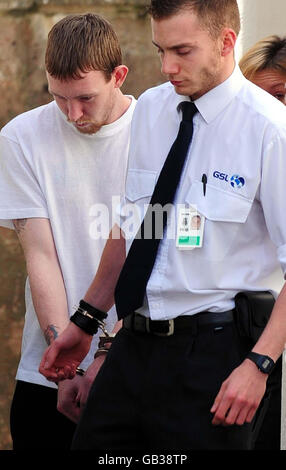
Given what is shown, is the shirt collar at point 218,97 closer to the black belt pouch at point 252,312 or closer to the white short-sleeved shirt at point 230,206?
the white short-sleeved shirt at point 230,206

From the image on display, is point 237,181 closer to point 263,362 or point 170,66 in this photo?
point 170,66

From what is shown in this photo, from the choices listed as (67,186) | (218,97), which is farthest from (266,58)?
(218,97)

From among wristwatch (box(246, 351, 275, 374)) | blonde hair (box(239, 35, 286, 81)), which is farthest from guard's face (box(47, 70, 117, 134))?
wristwatch (box(246, 351, 275, 374))

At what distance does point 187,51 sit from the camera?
3207 mm

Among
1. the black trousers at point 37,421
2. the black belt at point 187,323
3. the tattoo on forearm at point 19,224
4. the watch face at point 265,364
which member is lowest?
the black trousers at point 37,421

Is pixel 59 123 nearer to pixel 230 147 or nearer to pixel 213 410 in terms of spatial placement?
pixel 230 147

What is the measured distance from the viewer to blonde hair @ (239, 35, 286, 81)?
418 cm

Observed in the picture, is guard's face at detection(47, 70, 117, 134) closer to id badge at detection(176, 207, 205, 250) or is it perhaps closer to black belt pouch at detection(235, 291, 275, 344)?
id badge at detection(176, 207, 205, 250)

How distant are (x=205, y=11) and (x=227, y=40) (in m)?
0.10

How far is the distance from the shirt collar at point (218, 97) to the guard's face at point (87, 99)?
69cm

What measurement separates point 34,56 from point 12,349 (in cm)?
133

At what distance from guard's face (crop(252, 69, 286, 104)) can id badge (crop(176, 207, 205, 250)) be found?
40.5 inches

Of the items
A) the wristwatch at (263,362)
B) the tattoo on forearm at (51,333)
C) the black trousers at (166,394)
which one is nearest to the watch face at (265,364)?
the wristwatch at (263,362)

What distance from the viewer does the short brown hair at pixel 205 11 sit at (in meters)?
3.22
